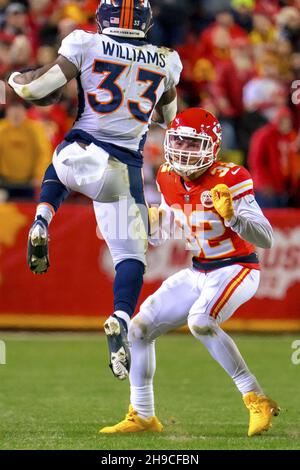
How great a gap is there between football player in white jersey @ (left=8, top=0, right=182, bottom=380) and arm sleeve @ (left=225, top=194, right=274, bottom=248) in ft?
1.85

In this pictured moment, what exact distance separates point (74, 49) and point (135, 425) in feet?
7.10

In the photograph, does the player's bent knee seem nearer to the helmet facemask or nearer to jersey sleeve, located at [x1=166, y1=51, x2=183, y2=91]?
the helmet facemask

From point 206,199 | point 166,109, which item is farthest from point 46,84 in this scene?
point 206,199

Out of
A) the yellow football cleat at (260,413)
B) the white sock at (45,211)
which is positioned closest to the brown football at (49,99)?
the white sock at (45,211)

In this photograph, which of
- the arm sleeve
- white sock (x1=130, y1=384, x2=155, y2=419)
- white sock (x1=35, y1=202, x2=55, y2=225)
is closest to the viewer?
the arm sleeve

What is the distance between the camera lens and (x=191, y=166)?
6.59 metres

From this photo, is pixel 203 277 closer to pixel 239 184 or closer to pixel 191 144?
pixel 239 184

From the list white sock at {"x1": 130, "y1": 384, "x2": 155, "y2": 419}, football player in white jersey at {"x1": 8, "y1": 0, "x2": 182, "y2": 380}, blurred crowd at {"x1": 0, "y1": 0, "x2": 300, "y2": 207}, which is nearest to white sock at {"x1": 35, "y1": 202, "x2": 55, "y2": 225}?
football player in white jersey at {"x1": 8, "y1": 0, "x2": 182, "y2": 380}

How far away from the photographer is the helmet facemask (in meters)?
6.57

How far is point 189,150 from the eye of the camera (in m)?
6.57

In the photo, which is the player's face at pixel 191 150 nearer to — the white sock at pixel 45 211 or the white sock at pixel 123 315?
the white sock at pixel 45 211

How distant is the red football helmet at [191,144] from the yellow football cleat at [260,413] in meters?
1.35

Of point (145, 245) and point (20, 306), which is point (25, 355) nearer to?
point (20, 306)

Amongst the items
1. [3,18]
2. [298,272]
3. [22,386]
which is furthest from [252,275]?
[3,18]
